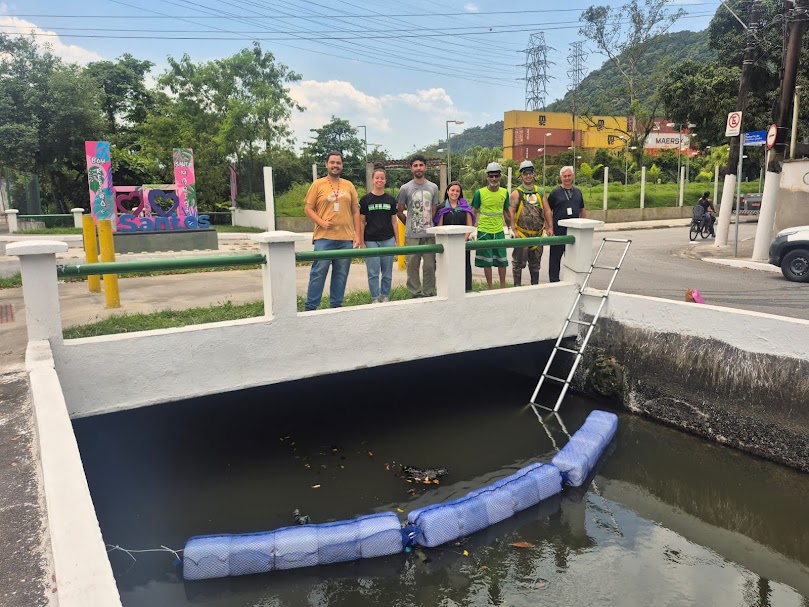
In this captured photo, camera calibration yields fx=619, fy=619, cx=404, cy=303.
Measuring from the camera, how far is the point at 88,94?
24.4m

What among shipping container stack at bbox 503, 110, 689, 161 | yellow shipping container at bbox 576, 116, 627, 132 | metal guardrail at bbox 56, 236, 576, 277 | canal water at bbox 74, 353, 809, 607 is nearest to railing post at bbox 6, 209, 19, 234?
canal water at bbox 74, 353, 809, 607

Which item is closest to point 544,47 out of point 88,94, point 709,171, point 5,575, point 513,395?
point 709,171

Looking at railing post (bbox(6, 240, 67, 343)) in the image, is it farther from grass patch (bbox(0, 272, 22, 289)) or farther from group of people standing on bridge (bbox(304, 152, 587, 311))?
grass patch (bbox(0, 272, 22, 289))

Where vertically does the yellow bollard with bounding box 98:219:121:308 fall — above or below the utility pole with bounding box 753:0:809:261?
below

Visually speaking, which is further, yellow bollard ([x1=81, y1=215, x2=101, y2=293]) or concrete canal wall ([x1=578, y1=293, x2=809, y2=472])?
yellow bollard ([x1=81, y1=215, x2=101, y2=293])

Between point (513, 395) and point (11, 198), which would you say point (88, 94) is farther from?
point (513, 395)

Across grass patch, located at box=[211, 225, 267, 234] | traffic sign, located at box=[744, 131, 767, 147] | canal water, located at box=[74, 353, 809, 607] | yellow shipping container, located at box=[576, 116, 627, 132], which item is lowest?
canal water, located at box=[74, 353, 809, 607]

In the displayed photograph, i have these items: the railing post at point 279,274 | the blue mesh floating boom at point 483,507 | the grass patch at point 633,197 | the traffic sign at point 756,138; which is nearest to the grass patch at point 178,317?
the railing post at point 279,274

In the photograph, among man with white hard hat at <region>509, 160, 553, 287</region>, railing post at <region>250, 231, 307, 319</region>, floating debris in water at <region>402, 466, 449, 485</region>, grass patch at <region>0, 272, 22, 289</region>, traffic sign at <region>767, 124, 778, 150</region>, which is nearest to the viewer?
railing post at <region>250, 231, 307, 319</region>

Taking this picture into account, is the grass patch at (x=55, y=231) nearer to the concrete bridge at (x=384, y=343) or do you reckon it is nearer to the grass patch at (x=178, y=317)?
the grass patch at (x=178, y=317)

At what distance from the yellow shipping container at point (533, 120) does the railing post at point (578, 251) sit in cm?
4770

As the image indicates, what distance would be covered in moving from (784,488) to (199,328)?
209 inches

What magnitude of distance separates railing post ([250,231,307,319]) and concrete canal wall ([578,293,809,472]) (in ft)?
13.0

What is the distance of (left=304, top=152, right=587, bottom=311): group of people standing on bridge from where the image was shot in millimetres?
6277
